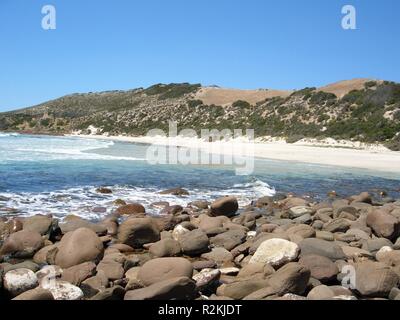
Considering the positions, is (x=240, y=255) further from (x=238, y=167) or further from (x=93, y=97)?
(x=93, y=97)

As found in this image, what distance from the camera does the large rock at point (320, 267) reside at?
19.0 feet

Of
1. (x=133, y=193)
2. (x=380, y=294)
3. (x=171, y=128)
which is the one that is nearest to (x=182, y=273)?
(x=380, y=294)

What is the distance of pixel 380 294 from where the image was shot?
530cm

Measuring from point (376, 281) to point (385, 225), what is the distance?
3239 millimetres

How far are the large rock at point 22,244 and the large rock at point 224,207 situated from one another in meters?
4.42

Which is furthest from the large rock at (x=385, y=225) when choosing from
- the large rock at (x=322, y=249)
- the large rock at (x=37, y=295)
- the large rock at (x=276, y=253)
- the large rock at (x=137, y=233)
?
the large rock at (x=37, y=295)

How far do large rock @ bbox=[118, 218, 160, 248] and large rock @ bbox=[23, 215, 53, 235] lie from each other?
1.36m

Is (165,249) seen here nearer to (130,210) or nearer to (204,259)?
(204,259)

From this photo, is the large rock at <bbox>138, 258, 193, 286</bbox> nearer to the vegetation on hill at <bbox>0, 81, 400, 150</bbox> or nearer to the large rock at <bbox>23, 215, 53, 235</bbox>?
the large rock at <bbox>23, 215, 53, 235</bbox>

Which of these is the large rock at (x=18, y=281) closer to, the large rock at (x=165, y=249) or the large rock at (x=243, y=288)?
the large rock at (x=165, y=249)

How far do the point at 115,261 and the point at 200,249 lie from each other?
1550mm

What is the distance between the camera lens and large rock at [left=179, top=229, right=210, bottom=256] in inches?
286

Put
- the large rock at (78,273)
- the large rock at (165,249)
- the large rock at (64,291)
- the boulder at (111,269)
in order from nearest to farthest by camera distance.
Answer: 1. the large rock at (64,291)
2. the large rock at (78,273)
3. the boulder at (111,269)
4. the large rock at (165,249)

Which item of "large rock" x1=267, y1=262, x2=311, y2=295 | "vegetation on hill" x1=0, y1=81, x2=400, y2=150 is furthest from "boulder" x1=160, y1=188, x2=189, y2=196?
"vegetation on hill" x1=0, y1=81, x2=400, y2=150
